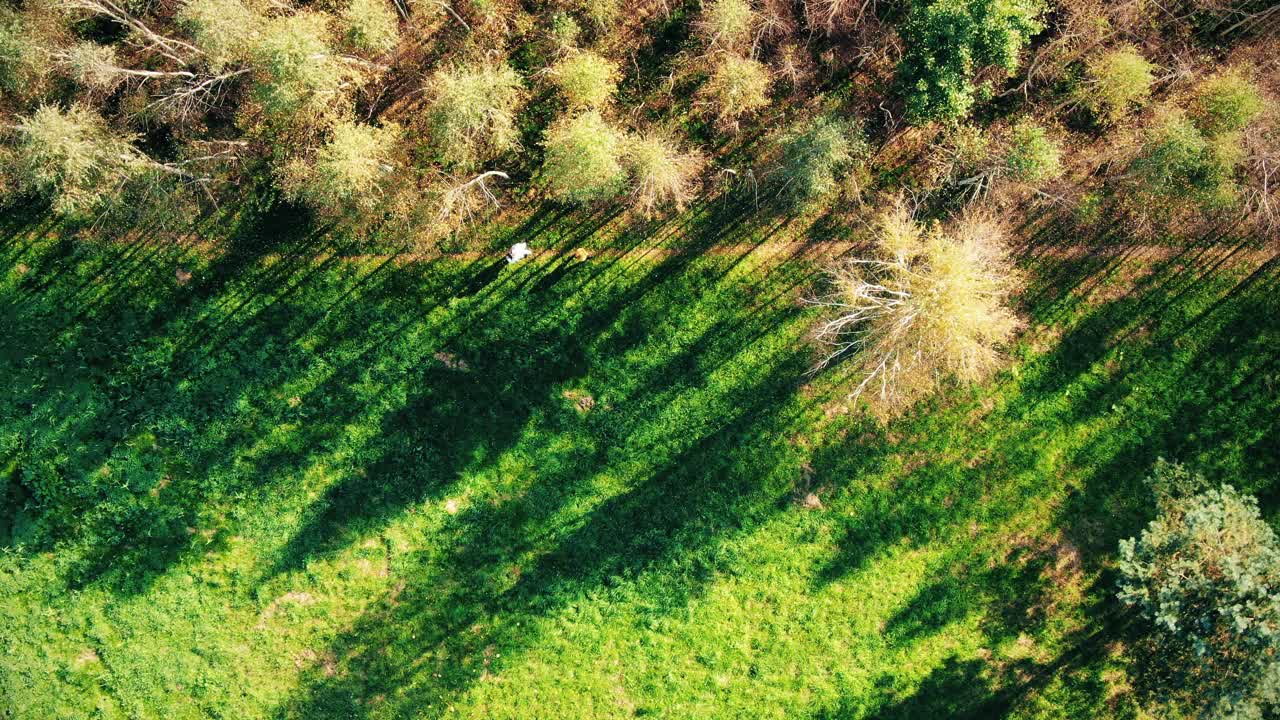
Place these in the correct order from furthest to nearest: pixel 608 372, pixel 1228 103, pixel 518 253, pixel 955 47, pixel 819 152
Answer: pixel 608 372
pixel 518 253
pixel 819 152
pixel 1228 103
pixel 955 47

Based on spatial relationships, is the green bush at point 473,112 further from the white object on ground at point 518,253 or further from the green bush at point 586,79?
the white object on ground at point 518,253

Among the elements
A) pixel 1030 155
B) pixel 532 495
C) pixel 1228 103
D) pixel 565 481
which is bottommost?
pixel 532 495

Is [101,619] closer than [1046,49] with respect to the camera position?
No

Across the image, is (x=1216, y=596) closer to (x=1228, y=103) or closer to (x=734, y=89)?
(x=1228, y=103)

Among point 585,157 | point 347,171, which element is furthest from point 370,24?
point 585,157

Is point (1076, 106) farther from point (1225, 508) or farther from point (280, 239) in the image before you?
point (280, 239)

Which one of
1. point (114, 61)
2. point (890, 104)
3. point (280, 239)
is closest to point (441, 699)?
point (280, 239)

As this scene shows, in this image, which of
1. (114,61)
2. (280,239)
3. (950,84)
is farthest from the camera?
(280,239)
